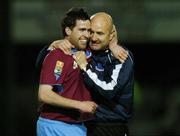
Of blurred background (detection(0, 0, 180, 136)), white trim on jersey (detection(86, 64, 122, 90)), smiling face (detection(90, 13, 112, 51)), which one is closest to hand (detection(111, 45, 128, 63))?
smiling face (detection(90, 13, 112, 51))

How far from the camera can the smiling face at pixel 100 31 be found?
788cm

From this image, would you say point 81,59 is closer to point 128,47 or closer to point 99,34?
point 99,34

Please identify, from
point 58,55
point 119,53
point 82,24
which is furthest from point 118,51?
point 58,55

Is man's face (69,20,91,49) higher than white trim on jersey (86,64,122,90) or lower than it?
higher

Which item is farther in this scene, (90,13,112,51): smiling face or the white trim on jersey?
(90,13,112,51): smiling face

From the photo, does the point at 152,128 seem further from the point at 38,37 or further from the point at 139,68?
the point at 38,37

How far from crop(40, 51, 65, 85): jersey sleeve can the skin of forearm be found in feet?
0.26

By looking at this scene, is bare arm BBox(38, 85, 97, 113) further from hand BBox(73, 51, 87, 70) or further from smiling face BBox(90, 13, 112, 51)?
smiling face BBox(90, 13, 112, 51)

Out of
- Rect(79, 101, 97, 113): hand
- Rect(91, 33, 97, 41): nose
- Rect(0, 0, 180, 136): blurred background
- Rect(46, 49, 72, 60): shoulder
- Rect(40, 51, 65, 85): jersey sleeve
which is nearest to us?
Rect(79, 101, 97, 113): hand

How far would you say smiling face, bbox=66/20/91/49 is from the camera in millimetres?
7773

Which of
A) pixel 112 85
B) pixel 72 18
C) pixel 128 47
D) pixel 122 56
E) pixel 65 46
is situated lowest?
pixel 128 47

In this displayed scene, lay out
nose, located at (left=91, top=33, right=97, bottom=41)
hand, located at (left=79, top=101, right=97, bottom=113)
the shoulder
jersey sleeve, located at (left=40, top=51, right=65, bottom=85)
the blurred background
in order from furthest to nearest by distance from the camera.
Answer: the blurred background → nose, located at (left=91, top=33, right=97, bottom=41) → the shoulder → jersey sleeve, located at (left=40, top=51, right=65, bottom=85) → hand, located at (left=79, top=101, right=97, bottom=113)

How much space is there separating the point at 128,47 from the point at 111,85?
351 inches

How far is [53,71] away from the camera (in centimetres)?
764
